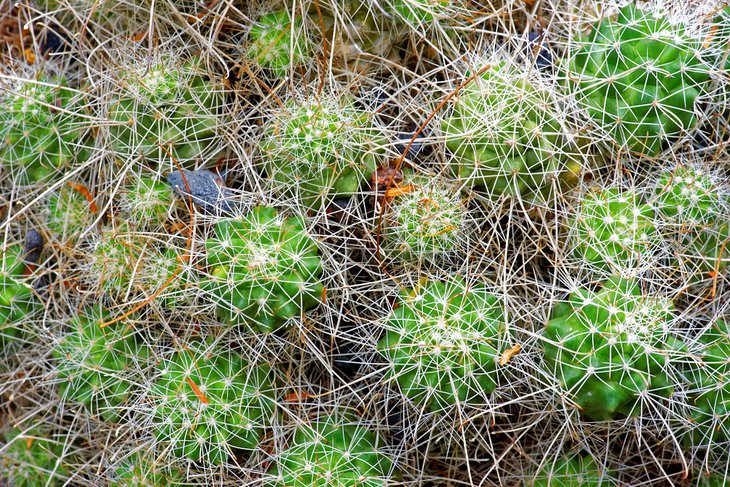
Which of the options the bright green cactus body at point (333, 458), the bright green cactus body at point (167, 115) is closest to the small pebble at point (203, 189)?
the bright green cactus body at point (167, 115)

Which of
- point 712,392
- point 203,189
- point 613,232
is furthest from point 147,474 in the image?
point 712,392

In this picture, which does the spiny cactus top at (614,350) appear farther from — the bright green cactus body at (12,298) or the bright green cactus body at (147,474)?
the bright green cactus body at (12,298)

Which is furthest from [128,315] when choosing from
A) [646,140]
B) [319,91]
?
[646,140]

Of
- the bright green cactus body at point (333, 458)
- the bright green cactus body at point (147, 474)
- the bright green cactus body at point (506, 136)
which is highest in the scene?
the bright green cactus body at point (506, 136)

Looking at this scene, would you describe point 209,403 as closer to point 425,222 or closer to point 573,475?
point 425,222

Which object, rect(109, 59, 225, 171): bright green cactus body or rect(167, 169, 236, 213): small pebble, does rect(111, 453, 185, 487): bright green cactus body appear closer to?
rect(167, 169, 236, 213): small pebble

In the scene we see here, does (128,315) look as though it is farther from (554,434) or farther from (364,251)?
(554,434)
